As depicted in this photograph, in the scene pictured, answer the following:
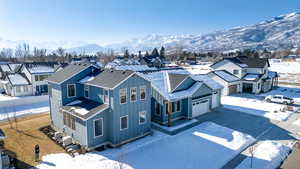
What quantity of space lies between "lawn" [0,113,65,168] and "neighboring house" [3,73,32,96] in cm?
1351

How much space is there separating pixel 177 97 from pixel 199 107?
424cm

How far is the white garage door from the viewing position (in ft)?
66.5

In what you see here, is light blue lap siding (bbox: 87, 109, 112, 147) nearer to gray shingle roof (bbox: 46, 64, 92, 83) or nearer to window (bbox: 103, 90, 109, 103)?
window (bbox: 103, 90, 109, 103)

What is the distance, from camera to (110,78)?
14.7 m

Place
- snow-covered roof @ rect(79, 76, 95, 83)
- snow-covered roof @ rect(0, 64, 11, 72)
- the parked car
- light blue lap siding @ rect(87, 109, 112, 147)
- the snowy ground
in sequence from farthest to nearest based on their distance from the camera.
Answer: the snowy ground
snow-covered roof @ rect(0, 64, 11, 72)
the parked car
snow-covered roof @ rect(79, 76, 95, 83)
light blue lap siding @ rect(87, 109, 112, 147)

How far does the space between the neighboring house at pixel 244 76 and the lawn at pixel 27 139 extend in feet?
87.5

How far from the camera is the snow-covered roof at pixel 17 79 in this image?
102 feet

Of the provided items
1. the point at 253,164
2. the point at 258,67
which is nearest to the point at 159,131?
the point at 253,164

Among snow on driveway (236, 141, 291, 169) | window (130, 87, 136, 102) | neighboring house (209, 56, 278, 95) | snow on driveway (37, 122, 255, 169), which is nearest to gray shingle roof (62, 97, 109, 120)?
window (130, 87, 136, 102)

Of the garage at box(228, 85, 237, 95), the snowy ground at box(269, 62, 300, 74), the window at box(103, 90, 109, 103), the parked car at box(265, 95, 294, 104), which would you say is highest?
the snowy ground at box(269, 62, 300, 74)

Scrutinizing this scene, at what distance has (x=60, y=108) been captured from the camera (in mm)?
15844

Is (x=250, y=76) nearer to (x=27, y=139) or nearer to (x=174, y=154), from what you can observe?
(x=174, y=154)

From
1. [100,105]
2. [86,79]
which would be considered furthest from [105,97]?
[86,79]

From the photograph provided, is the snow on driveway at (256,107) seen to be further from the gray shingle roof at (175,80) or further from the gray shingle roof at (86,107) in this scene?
the gray shingle roof at (86,107)
